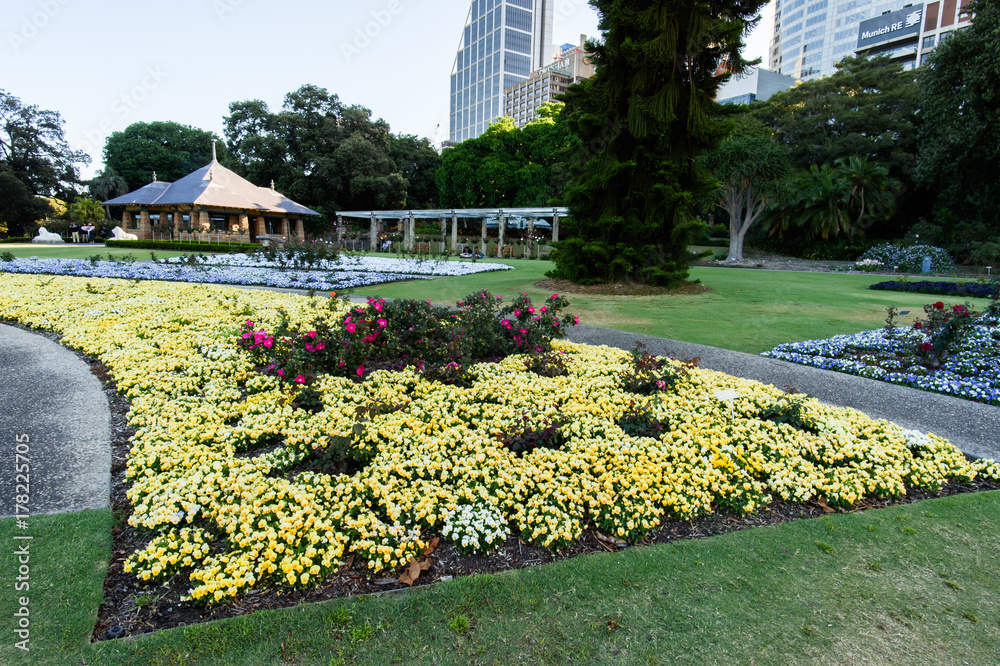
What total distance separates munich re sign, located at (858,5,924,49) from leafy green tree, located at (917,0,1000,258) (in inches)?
2192

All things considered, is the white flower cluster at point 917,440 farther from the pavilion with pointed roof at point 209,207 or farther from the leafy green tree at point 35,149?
the leafy green tree at point 35,149

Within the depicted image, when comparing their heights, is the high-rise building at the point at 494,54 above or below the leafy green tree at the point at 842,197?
above

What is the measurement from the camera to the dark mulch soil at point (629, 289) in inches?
464

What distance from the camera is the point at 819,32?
307 ft

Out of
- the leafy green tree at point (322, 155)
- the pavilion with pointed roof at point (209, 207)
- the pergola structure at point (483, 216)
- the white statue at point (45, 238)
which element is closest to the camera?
the pergola structure at point (483, 216)

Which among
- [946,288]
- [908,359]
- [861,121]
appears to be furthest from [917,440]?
[861,121]

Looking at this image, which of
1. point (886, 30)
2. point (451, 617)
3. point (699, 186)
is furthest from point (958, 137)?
point (886, 30)

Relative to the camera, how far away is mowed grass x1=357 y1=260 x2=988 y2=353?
7555 millimetres

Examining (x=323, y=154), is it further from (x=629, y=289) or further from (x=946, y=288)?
(x=946, y=288)

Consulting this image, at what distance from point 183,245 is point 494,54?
359ft

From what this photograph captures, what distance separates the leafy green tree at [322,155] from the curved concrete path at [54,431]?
131ft

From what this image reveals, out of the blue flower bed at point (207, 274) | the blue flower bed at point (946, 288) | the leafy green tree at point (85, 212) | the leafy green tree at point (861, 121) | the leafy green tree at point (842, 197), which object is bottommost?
the blue flower bed at point (207, 274)

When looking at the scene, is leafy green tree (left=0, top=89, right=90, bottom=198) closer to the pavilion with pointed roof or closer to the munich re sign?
the pavilion with pointed roof

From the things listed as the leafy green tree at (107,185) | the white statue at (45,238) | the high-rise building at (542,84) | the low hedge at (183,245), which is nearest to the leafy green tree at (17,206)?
the white statue at (45,238)
